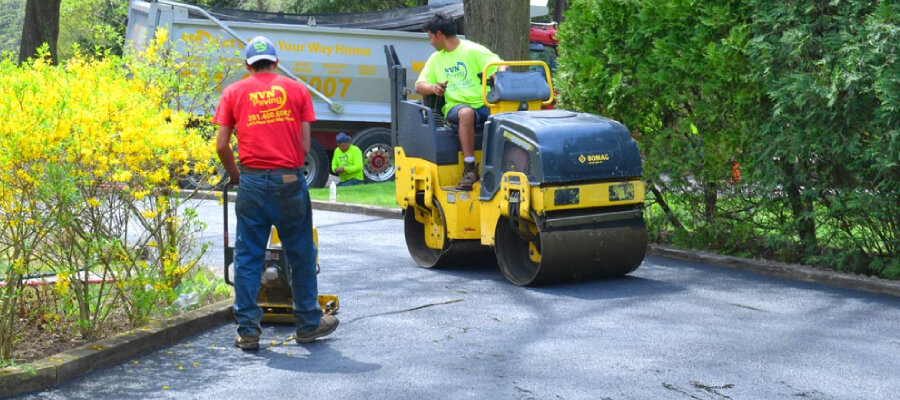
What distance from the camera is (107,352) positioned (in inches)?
268

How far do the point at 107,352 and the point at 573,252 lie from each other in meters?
3.66

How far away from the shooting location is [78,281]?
280 inches

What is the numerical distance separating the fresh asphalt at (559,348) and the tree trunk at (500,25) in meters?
4.64

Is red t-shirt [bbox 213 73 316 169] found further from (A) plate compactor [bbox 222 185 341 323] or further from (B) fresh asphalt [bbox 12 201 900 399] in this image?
(B) fresh asphalt [bbox 12 201 900 399]

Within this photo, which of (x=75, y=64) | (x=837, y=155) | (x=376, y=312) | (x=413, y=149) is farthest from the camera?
(x=413, y=149)

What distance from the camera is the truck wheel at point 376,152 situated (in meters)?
22.0

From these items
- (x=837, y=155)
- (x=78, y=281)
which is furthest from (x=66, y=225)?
(x=837, y=155)

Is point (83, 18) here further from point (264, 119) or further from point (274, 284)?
point (264, 119)

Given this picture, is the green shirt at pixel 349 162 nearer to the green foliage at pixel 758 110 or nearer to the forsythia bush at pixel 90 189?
the green foliage at pixel 758 110

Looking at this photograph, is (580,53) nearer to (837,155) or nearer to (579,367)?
(837,155)

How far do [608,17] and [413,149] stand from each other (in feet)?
7.62

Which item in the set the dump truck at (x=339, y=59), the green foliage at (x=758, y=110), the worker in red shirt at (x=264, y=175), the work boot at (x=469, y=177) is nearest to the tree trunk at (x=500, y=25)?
the green foliage at (x=758, y=110)

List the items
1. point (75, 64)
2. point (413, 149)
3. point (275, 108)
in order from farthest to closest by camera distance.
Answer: point (413, 149) → point (75, 64) → point (275, 108)

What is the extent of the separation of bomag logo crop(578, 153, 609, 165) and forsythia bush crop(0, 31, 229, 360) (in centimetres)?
274
